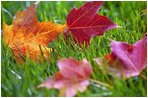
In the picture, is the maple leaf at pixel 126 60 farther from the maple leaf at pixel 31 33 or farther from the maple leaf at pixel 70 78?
the maple leaf at pixel 31 33

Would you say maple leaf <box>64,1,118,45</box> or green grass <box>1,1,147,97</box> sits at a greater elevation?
maple leaf <box>64,1,118,45</box>

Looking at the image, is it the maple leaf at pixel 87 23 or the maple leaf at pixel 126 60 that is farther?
the maple leaf at pixel 87 23

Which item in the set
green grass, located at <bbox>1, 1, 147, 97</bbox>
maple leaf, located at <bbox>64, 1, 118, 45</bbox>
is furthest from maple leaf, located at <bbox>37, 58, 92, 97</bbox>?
maple leaf, located at <bbox>64, 1, 118, 45</bbox>

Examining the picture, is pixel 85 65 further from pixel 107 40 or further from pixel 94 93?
pixel 107 40

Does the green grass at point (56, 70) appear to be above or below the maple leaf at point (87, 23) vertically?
below

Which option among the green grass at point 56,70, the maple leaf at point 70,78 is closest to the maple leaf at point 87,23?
the green grass at point 56,70

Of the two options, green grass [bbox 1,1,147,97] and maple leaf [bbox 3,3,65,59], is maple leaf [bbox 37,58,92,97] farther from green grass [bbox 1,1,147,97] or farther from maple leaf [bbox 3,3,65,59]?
maple leaf [bbox 3,3,65,59]
